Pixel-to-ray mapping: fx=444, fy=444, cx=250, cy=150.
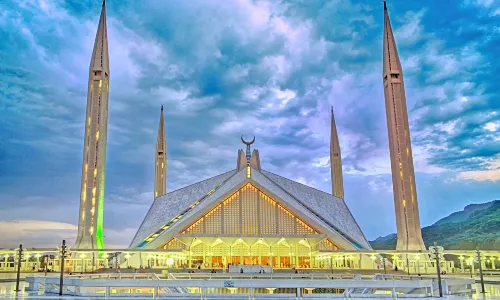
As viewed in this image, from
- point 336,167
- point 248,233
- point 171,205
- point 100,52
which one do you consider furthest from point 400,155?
point 100,52

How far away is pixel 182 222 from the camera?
3856cm

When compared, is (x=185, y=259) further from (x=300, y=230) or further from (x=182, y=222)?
(x=300, y=230)

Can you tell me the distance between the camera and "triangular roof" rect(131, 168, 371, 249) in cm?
3953

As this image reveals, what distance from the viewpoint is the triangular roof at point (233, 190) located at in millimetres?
39531

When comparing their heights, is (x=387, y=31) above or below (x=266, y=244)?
above

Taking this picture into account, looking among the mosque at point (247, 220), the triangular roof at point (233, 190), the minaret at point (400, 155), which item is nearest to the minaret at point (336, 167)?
the triangular roof at point (233, 190)

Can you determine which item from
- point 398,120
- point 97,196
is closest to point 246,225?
point 97,196

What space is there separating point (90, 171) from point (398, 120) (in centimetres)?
2762

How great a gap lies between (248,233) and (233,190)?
4.07 meters

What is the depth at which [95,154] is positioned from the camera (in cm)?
3931

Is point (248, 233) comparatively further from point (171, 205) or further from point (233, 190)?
point (171, 205)

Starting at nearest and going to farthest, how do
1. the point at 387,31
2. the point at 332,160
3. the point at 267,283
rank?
the point at 267,283, the point at 387,31, the point at 332,160

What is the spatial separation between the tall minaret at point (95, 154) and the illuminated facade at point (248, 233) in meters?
4.09

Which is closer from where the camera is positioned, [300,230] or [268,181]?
[300,230]
